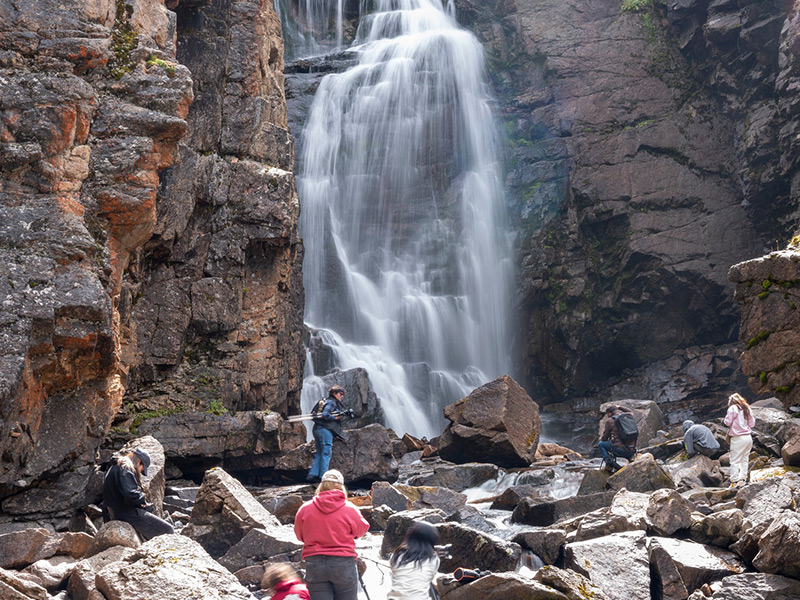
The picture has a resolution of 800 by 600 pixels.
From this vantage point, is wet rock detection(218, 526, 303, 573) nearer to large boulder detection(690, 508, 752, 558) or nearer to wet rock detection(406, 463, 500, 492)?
large boulder detection(690, 508, 752, 558)

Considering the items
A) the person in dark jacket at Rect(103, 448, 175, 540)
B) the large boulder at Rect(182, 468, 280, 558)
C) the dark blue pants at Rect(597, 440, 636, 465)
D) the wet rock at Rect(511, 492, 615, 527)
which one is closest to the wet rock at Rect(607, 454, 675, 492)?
the wet rock at Rect(511, 492, 615, 527)

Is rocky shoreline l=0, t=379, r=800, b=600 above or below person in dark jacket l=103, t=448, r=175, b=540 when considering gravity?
below

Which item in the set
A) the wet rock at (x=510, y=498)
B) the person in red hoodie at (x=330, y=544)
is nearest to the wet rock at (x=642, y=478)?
the wet rock at (x=510, y=498)

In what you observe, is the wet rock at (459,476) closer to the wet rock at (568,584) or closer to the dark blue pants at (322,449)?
the dark blue pants at (322,449)

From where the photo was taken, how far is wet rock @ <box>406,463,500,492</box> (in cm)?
1500

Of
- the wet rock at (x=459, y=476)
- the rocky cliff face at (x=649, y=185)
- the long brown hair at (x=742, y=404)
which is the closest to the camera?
the long brown hair at (x=742, y=404)

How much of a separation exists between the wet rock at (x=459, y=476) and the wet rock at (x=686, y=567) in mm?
7210

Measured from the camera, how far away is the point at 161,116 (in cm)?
1238

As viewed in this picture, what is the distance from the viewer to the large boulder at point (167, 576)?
5.71 m

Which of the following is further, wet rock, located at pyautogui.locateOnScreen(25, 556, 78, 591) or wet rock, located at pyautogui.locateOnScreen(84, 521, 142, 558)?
wet rock, located at pyautogui.locateOnScreen(84, 521, 142, 558)

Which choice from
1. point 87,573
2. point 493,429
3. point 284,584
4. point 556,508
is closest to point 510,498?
point 556,508

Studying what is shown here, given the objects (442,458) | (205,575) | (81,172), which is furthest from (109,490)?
(442,458)

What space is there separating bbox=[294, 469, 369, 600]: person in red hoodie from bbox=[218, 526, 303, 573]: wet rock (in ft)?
7.80

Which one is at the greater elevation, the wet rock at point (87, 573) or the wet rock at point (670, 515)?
the wet rock at point (87, 573)
